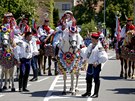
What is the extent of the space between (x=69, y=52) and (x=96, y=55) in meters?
1.01

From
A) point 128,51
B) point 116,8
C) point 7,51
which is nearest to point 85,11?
point 116,8

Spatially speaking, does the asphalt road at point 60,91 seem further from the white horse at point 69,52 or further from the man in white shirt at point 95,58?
the white horse at point 69,52

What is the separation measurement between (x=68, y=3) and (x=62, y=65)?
100 meters

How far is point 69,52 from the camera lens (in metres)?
14.9

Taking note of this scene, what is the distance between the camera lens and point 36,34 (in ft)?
65.3

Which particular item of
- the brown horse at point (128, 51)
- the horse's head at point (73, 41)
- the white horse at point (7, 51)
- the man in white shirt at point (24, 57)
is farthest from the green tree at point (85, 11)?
the horse's head at point (73, 41)

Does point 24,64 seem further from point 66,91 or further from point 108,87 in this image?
point 108,87

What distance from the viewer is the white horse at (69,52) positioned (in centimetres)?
1475

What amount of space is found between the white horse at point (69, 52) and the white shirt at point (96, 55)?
1.85 feet

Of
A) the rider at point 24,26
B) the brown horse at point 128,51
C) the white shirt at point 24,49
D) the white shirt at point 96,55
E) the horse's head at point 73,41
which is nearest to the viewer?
the white shirt at point 96,55

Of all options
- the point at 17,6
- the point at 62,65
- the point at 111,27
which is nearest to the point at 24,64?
the point at 62,65

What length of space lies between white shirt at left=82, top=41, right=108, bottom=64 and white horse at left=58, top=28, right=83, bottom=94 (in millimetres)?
563

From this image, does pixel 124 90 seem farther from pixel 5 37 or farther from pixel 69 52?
pixel 5 37

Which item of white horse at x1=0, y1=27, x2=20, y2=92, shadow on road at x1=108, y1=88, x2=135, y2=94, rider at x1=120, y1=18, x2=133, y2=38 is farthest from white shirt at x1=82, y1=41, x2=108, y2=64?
rider at x1=120, y1=18, x2=133, y2=38
